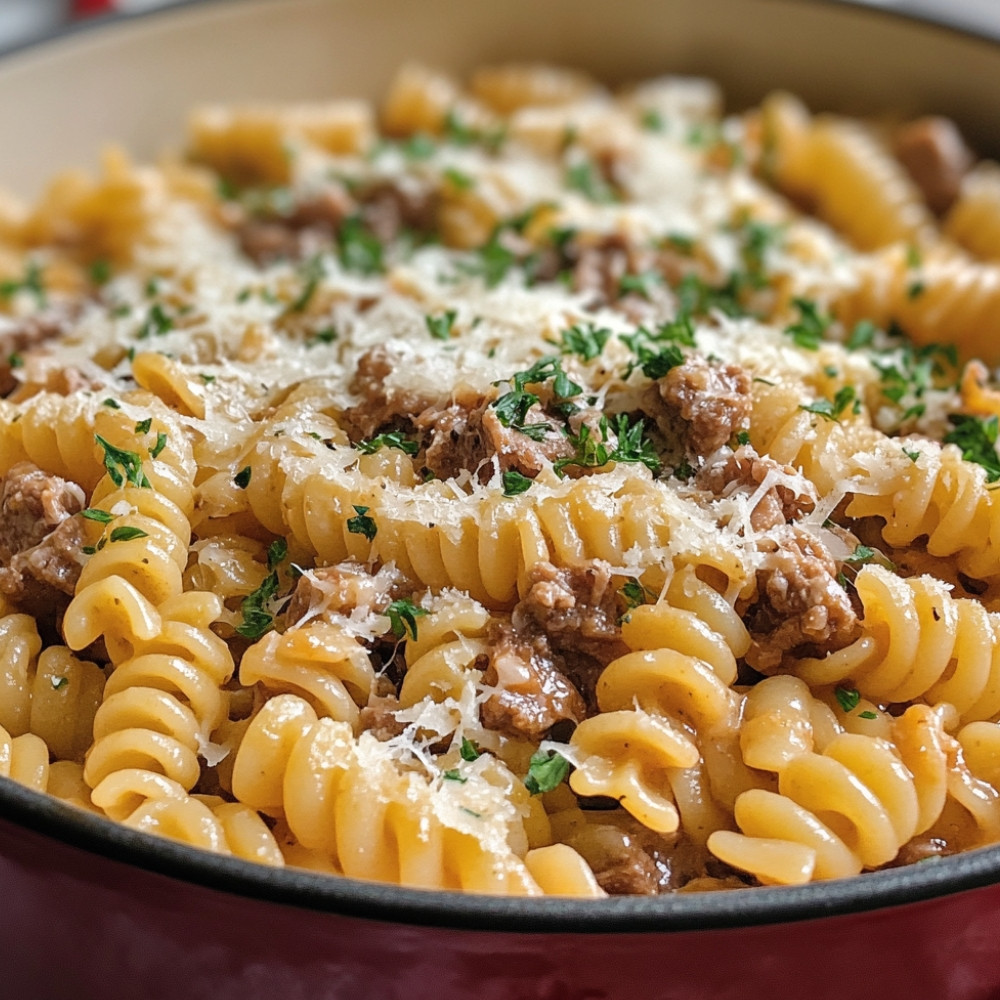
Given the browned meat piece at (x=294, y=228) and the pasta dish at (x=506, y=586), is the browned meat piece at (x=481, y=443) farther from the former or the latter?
the browned meat piece at (x=294, y=228)

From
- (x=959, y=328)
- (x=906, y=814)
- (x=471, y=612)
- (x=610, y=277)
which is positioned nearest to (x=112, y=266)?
(x=610, y=277)

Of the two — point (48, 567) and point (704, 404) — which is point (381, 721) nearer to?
point (48, 567)

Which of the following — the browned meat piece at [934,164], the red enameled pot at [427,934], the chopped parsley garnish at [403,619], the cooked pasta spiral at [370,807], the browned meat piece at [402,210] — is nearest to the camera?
the red enameled pot at [427,934]

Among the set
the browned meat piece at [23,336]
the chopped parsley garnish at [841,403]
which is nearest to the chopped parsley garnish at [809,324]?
the chopped parsley garnish at [841,403]

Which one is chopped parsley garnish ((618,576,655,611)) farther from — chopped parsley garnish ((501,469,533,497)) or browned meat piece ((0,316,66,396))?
browned meat piece ((0,316,66,396))

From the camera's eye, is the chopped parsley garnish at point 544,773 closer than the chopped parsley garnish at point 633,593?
Yes

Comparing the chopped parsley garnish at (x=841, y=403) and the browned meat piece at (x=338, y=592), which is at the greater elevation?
the chopped parsley garnish at (x=841, y=403)

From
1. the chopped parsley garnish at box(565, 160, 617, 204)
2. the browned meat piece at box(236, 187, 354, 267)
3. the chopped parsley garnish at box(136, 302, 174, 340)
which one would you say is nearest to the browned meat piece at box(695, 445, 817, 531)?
the chopped parsley garnish at box(136, 302, 174, 340)

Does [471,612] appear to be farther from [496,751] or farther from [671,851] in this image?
[671,851]
